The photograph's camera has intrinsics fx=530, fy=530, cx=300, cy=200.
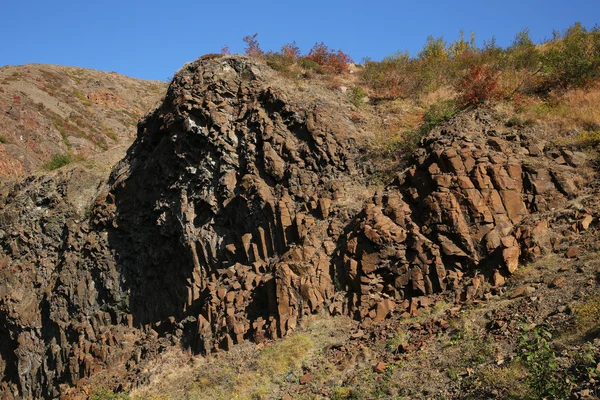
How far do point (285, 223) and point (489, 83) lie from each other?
8718 mm

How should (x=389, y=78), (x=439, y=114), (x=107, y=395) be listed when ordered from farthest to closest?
(x=389, y=78) < (x=439, y=114) < (x=107, y=395)

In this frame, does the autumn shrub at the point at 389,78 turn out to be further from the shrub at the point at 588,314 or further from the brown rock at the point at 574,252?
the shrub at the point at 588,314

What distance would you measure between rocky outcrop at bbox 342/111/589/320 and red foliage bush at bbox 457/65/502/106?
3.30 meters

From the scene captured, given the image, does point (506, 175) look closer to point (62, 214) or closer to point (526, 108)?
point (526, 108)

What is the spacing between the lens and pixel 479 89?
18516 mm

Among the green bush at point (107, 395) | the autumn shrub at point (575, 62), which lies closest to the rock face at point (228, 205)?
the green bush at point (107, 395)

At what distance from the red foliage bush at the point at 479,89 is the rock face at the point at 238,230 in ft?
4.52

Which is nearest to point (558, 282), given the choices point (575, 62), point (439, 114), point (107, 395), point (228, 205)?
point (439, 114)

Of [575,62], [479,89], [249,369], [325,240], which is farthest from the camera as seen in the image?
[575,62]

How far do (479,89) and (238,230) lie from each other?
9735 mm

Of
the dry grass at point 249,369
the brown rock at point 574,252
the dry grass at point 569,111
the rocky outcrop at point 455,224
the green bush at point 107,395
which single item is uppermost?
the dry grass at point 569,111

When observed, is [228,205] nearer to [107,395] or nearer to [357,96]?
[107,395]

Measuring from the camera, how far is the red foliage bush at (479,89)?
1836 cm

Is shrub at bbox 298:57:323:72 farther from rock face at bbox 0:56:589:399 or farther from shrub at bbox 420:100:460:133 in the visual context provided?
shrub at bbox 420:100:460:133
